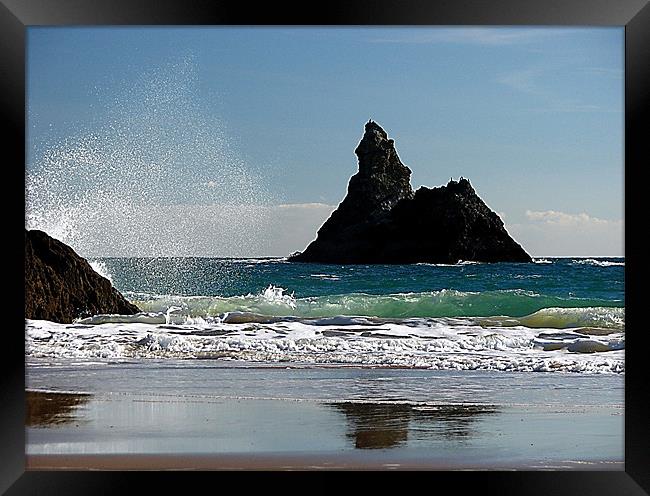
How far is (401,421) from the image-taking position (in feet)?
11.7

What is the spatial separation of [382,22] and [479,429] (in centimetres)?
167

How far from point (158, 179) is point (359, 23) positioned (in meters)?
1.36

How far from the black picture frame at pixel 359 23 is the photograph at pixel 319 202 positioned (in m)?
0.64

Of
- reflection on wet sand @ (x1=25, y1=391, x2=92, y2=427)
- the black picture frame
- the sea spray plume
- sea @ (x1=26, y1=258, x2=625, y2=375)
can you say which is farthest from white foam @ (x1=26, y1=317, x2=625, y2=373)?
the black picture frame

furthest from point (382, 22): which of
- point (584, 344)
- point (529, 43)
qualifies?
point (584, 344)

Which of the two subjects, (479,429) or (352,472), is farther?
(479,429)

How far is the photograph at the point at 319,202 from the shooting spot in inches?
156

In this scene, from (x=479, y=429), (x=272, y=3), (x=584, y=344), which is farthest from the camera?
(x=584, y=344)

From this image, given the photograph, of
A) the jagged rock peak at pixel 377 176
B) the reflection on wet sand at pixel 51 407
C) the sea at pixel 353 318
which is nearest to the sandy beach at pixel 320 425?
the reflection on wet sand at pixel 51 407

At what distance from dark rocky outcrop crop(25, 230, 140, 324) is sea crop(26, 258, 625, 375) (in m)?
0.04

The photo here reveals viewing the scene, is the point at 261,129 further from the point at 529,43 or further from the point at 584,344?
the point at 584,344

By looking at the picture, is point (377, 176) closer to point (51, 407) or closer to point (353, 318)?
point (353, 318)
